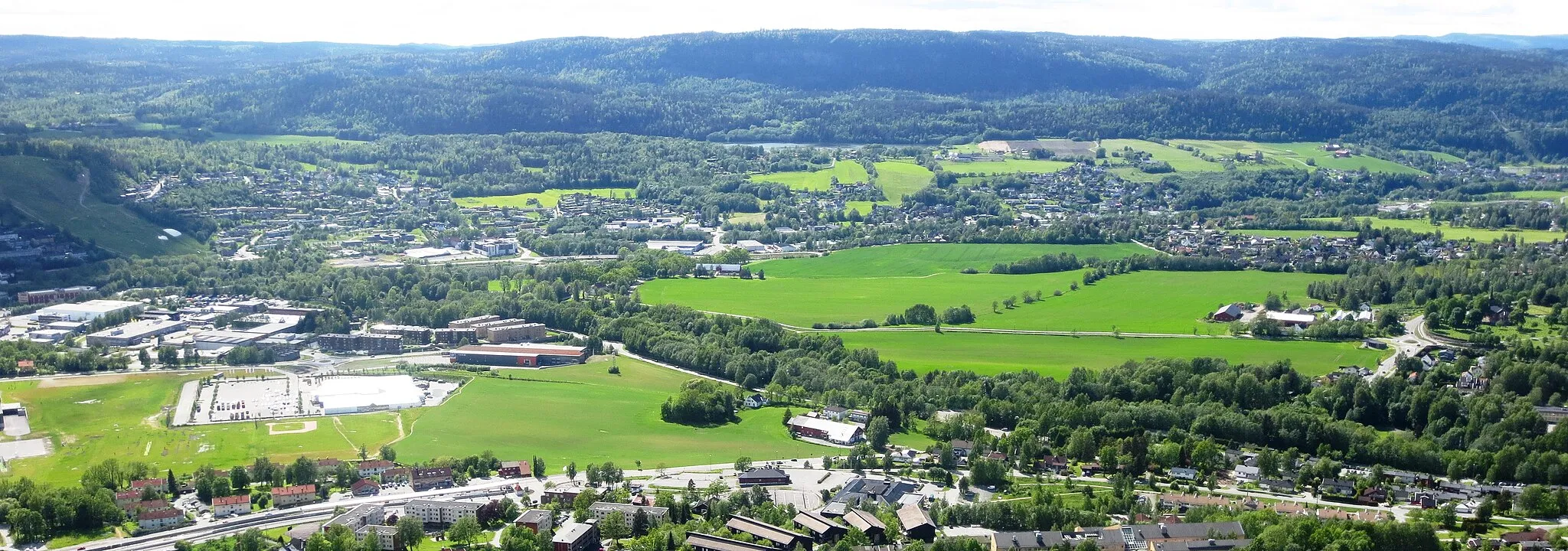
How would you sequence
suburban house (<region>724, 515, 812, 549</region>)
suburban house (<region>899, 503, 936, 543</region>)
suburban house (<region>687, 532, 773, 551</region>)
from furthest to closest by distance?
suburban house (<region>899, 503, 936, 543</region>)
suburban house (<region>724, 515, 812, 549</region>)
suburban house (<region>687, 532, 773, 551</region>)

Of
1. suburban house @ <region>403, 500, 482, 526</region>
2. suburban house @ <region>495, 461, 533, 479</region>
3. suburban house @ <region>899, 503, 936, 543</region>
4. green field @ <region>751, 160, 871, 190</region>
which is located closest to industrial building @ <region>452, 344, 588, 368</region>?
suburban house @ <region>495, 461, 533, 479</region>

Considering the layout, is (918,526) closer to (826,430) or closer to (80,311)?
(826,430)

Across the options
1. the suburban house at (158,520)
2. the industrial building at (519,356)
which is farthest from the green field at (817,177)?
the suburban house at (158,520)

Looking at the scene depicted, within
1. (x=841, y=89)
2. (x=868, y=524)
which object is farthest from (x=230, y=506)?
(x=841, y=89)

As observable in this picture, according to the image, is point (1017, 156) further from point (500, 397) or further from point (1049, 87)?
point (500, 397)

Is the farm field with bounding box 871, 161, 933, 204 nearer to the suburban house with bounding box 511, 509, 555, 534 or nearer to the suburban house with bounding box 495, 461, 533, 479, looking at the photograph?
the suburban house with bounding box 495, 461, 533, 479

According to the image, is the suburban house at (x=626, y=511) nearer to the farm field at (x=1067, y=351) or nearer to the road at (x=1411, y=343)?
the farm field at (x=1067, y=351)
